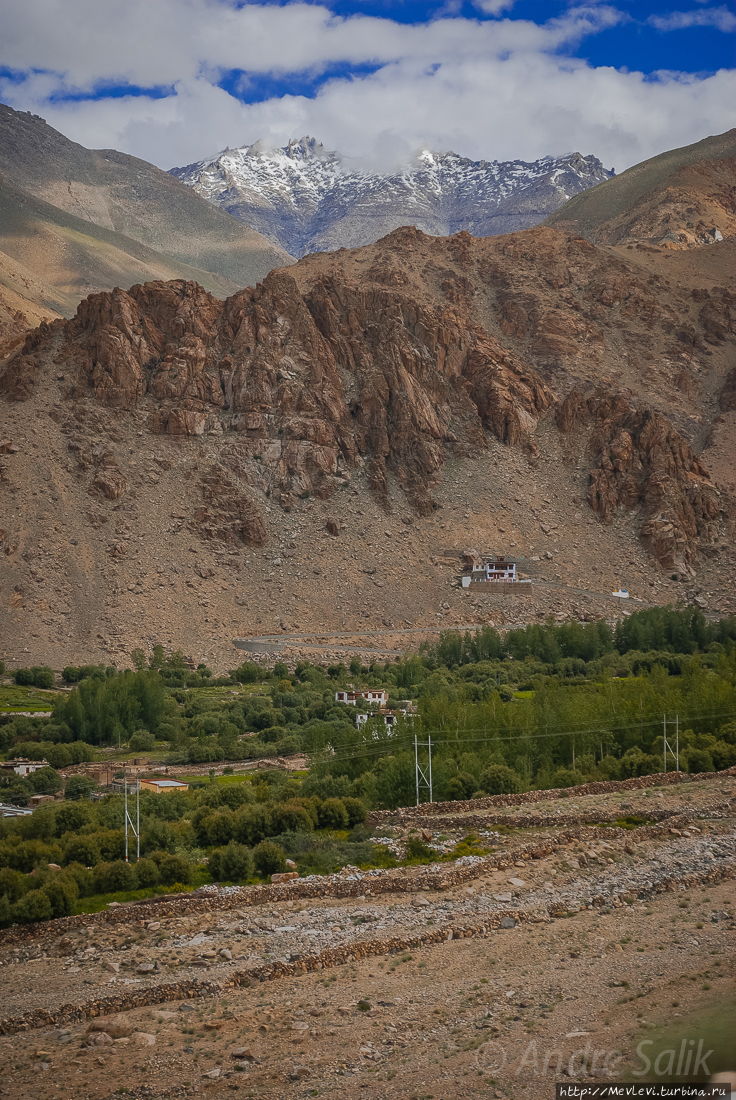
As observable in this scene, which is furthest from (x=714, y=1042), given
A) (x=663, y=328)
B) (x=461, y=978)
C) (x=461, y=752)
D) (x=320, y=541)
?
(x=663, y=328)

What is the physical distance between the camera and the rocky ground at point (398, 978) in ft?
57.4

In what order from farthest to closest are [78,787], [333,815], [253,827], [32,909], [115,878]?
[78,787]
[333,815]
[253,827]
[115,878]
[32,909]

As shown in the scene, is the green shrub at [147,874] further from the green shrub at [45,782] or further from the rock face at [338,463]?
the rock face at [338,463]

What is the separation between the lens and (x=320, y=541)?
115m

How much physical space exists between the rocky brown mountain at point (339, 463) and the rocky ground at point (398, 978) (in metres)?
69.8

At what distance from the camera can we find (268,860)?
32.9 m

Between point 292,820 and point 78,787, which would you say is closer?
point 292,820

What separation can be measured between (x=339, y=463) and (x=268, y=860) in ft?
315

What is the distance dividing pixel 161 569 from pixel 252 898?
260 feet

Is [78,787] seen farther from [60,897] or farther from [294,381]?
[294,381]

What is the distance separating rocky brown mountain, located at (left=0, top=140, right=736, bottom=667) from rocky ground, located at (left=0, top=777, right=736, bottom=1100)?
69.8 metres

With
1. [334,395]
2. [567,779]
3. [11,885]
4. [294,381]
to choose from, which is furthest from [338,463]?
[11,885]

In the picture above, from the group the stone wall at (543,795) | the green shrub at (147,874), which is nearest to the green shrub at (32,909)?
the green shrub at (147,874)

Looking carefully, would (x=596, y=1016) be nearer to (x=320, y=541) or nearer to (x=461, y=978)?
(x=461, y=978)
